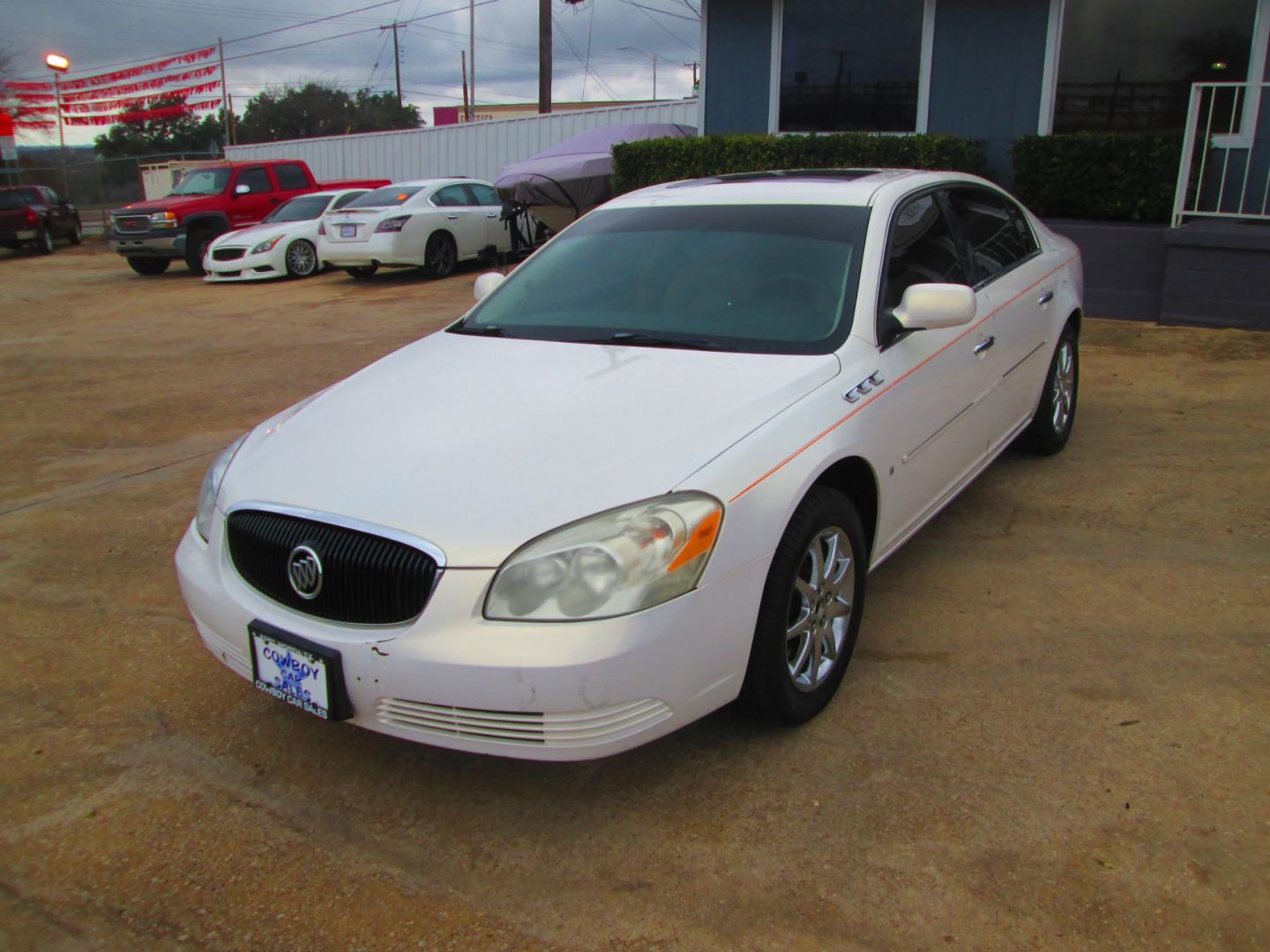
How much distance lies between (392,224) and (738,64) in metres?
5.32

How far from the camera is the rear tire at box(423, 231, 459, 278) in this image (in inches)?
605

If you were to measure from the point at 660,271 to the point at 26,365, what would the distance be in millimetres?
8086

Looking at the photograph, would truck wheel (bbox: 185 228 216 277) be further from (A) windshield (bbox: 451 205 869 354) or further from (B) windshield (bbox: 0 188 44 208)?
(A) windshield (bbox: 451 205 869 354)

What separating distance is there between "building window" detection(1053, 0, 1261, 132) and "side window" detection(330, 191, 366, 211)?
34.4 ft

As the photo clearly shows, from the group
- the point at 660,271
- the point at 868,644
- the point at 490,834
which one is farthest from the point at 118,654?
the point at 868,644

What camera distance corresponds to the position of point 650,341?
354 cm

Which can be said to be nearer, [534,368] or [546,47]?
[534,368]

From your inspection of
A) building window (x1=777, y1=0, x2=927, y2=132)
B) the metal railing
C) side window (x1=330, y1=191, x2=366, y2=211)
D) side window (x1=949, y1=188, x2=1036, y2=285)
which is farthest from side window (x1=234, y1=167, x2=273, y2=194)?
side window (x1=949, y1=188, x2=1036, y2=285)

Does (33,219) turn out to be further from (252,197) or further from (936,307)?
(936,307)

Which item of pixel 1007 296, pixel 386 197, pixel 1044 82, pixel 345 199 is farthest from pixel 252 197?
pixel 1007 296

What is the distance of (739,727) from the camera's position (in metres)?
3.10

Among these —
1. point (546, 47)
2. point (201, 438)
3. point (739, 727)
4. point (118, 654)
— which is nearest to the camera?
point (739, 727)

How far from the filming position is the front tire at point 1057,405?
5.30 metres

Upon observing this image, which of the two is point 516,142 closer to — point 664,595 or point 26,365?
point 26,365
